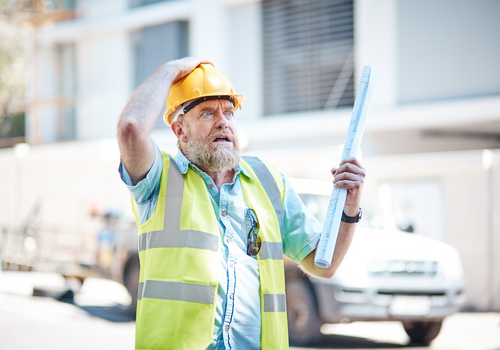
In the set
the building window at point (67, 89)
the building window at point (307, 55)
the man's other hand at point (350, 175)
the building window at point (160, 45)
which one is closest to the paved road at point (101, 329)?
the man's other hand at point (350, 175)

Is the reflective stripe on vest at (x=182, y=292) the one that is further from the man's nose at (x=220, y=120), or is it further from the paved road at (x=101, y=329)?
the paved road at (x=101, y=329)

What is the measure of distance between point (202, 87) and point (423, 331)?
6.33 m

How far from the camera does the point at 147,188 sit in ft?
7.89

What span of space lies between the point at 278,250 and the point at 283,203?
0.82 feet

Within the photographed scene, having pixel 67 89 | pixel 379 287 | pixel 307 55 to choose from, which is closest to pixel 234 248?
pixel 379 287

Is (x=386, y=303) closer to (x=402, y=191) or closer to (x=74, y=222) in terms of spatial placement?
(x=402, y=191)

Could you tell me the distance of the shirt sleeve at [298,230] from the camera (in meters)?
2.66

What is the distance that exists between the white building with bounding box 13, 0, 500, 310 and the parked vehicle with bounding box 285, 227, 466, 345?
3.90 feet

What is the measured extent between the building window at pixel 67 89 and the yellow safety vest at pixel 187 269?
66.1 feet

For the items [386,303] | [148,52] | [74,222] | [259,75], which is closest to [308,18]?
[259,75]

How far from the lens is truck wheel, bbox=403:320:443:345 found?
26.0ft

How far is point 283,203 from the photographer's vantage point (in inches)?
108

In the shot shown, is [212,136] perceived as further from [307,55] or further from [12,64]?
[12,64]

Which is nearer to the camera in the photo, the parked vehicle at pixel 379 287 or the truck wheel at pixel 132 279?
the parked vehicle at pixel 379 287
